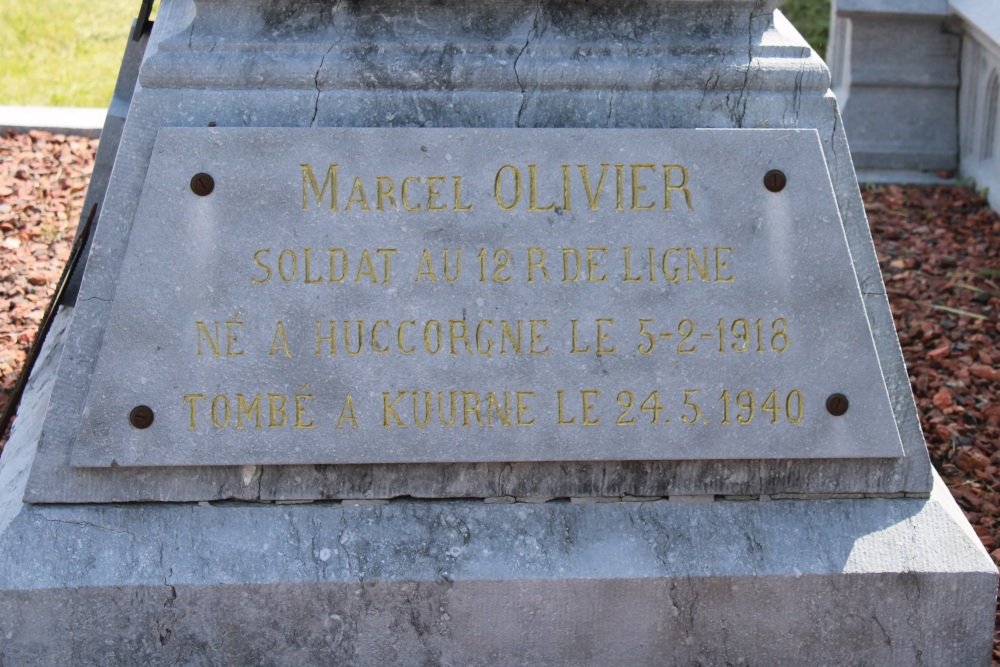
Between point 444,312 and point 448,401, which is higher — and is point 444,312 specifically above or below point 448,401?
above

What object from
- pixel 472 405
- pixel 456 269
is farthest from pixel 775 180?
pixel 472 405

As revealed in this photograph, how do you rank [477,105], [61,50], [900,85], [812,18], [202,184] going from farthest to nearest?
[812,18]
[61,50]
[900,85]
[477,105]
[202,184]

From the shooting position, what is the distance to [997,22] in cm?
536

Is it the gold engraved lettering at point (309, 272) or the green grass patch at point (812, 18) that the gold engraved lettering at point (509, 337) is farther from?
the green grass patch at point (812, 18)

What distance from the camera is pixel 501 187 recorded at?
102 inches

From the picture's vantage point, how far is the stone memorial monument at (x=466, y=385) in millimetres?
2555

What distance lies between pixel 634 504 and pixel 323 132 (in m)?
1.13

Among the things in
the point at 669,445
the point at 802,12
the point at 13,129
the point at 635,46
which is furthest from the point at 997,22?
the point at 13,129

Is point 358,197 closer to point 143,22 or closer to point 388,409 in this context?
point 388,409

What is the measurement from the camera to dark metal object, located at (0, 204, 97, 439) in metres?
3.03

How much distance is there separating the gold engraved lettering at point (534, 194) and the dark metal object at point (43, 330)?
4.77ft

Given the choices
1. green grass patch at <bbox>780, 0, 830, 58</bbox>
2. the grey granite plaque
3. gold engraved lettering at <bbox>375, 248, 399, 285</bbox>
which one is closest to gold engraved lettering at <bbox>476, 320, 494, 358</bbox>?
the grey granite plaque

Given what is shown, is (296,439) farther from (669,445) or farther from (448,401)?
(669,445)

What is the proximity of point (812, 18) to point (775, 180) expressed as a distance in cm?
551
